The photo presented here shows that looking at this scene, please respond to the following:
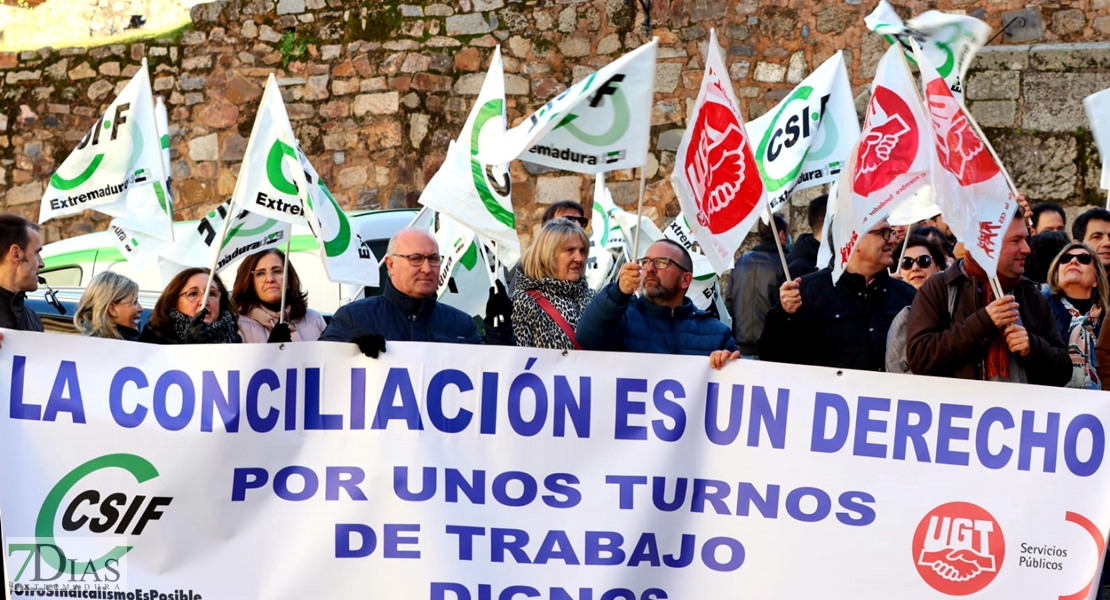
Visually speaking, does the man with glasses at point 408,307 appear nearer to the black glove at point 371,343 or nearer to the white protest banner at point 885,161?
the black glove at point 371,343

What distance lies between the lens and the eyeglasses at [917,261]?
786 centimetres

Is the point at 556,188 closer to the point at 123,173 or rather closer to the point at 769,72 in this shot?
the point at 769,72

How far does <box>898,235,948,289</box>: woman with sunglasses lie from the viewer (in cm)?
782

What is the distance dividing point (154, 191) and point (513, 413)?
309 centimetres

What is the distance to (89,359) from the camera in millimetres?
5340

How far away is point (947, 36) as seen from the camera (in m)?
7.14

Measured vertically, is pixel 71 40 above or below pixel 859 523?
above

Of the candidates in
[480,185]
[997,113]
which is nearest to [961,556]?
[480,185]

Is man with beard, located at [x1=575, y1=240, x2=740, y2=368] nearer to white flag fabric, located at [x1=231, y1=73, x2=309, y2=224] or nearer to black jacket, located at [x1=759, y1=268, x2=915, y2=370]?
black jacket, located at [x1=759, y1=268, x2=915, y2=370]

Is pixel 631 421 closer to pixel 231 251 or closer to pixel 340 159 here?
pixel 231 251

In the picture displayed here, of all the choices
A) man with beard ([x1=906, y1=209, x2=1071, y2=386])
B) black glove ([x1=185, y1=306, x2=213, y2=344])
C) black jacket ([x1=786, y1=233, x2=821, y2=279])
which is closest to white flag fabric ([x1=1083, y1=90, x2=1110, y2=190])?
black jacket ([x1=786, y1=233, x2=821, y2=279])

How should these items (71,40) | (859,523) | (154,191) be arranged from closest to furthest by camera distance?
1. (859,523)
2. (154,191)
3. (71,40)

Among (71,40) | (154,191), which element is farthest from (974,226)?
(71,40)

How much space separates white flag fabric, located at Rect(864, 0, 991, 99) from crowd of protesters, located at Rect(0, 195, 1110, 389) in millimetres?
1066
